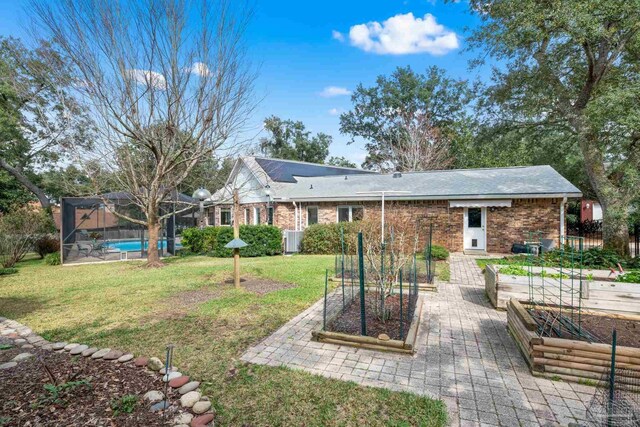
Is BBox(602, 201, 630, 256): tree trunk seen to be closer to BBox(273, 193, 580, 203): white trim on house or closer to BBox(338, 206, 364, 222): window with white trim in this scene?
BBox(273, 193, 580, 203): white trim on house

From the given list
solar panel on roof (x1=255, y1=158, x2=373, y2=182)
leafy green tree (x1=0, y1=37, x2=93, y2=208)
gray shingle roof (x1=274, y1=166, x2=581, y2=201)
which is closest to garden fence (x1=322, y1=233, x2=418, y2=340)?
gray shingle roof (x1=274, y1=166, x2=581, y2=201)

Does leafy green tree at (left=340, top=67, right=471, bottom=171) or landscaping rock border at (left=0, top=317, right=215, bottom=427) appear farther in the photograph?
leafy green tree at (left=340, top=67, right=471, bottom=171)

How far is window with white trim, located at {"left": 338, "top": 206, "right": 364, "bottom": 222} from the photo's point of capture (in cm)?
1577

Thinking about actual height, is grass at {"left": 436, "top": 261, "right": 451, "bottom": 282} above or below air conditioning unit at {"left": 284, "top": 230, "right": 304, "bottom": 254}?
below

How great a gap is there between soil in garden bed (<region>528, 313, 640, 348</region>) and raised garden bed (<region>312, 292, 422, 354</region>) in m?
1.86

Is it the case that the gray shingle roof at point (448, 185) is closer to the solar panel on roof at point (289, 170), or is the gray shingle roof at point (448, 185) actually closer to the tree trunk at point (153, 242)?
the solar panel on roof at point (289, 170)

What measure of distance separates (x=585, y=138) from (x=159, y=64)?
14384mm

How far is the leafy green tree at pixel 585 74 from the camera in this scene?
8.76m

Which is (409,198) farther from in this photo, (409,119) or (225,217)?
(409,119)

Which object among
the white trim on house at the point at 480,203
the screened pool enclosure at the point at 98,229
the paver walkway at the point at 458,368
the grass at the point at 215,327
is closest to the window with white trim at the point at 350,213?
the white trim on house at the point at 480,203

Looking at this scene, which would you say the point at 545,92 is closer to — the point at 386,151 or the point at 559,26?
the point at 559,26

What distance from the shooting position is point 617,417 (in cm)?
237

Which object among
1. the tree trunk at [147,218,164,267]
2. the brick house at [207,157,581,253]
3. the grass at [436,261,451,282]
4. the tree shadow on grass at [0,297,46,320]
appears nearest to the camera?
the tree shadow on grass at [0,297,46,320]

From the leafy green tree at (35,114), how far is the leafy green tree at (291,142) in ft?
75.8
